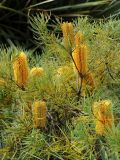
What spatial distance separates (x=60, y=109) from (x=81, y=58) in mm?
149

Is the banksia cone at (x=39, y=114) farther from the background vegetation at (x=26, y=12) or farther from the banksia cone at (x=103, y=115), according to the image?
the background vegetation at (x=26, y=12)

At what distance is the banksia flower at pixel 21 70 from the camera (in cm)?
142

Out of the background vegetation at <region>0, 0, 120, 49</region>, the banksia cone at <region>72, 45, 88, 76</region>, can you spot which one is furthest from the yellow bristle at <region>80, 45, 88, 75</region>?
the background vegetation at <region>0, 0, 120, 49</region>

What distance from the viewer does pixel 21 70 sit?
1426mm

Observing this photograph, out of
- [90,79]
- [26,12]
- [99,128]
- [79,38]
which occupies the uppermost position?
[26,12]

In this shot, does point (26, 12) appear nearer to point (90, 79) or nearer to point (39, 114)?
point (90, 79)

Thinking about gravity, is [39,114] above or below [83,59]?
below

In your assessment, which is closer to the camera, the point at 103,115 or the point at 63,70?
the point at 103,115

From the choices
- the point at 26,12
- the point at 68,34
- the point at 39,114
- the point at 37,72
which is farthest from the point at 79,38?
the point at 26,12

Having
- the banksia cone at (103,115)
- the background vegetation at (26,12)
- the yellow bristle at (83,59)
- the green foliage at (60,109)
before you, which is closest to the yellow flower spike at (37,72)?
the green foliage at (60,109)

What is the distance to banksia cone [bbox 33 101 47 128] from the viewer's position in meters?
1.31

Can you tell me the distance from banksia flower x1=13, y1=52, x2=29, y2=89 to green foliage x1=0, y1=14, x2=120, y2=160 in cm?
2

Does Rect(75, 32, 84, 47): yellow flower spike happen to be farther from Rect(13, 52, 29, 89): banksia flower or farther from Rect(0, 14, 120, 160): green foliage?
Rect(13, 52, 29, 89): banksia flower

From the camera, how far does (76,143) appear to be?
4.18 feet
